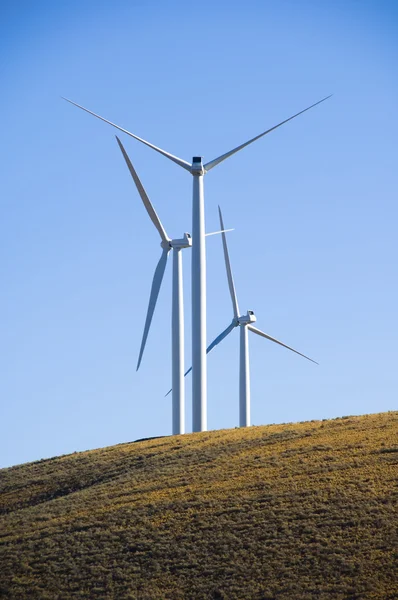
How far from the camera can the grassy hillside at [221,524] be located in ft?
144

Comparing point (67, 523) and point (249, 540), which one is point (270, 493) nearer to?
point (249, 540)

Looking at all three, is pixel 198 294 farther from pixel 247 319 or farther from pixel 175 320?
pixel 247 319

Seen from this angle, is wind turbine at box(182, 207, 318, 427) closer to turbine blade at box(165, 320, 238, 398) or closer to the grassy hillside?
turbine blade at box(165, 320, 238, 398)

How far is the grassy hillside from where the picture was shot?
144 ft

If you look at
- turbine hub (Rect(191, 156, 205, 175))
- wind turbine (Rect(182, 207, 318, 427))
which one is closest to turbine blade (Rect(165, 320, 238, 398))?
wind turbine (Rect(182, 207, 318, 427))

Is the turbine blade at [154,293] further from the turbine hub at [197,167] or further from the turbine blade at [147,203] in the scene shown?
the turbine hub at [197,167]

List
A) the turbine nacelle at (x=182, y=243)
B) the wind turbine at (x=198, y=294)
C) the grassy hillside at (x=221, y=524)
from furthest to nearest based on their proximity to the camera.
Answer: the turbine nacelle at (x=182, y=243)
the wind turbine at (x=198, y=294)
the grassy hillside at (x=221, y=524)

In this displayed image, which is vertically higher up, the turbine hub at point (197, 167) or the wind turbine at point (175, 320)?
the turbine hub at point (197, 167)

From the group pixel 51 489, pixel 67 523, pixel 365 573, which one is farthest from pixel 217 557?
pixel 51 489

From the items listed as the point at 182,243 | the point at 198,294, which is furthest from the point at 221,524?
the point at 182,243

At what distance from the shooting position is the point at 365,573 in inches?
1667

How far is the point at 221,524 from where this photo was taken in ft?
164

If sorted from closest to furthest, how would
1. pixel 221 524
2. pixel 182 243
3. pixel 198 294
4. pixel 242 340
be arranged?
pixel 221 524 → pixel 198 294 → pixel 182 243 → pixel 242 340

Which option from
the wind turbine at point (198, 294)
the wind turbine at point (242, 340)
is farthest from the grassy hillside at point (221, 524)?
the wind turbine at point (242, 340)
